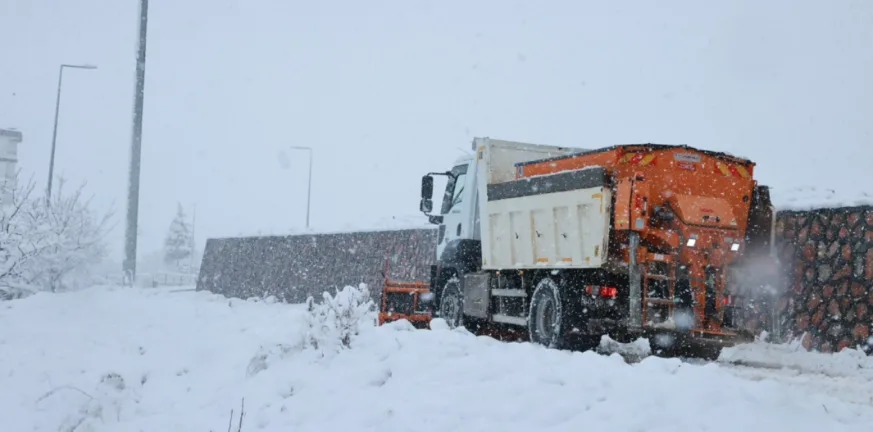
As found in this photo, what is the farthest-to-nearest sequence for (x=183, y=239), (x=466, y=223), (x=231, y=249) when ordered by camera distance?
1. (x=183, y=239)
2. (x=231, y=249)
3. (x=466, y=223)

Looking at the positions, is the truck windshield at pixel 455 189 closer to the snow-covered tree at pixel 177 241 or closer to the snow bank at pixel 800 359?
the snow bank at pixel 800 359

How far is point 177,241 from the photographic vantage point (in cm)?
8762

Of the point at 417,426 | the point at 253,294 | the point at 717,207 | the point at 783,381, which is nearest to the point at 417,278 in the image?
the point at 253,294

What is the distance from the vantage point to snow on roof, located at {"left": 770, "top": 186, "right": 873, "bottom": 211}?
13.1m

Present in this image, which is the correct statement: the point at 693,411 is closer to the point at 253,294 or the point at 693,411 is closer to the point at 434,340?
the point at 434,340

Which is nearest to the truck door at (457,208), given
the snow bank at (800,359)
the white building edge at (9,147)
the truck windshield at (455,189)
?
the truck windshield at (455,189)

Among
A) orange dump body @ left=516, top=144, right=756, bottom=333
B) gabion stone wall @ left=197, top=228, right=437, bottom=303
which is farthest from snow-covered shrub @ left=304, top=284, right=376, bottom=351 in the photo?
gabion stone wall @ left=197, top=228, right=437, bottom=303

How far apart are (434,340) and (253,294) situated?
22.3 meters

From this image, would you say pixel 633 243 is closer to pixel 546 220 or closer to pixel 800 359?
pixel 546 220

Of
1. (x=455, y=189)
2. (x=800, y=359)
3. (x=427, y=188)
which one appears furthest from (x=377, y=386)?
(x=455, y=189)

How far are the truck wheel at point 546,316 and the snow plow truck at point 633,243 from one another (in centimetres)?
2

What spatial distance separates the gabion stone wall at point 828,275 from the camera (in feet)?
41.5

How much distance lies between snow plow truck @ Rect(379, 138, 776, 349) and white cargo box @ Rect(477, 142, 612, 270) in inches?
0.6

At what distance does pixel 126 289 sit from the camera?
21734 millimetres
